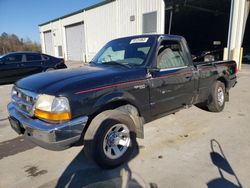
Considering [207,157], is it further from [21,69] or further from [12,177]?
[21,69]

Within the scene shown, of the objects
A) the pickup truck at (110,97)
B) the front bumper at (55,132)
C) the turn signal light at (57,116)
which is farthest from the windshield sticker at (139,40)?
the turn signal light at (57,116)

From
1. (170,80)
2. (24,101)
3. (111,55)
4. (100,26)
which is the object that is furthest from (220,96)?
(100,26)

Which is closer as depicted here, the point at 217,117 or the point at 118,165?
the point at 118,165

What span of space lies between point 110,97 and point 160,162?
122cm

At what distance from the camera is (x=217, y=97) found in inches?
202

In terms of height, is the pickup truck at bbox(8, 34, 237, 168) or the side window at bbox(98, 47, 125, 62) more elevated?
the side window at bbox(98, 47, 125, 62)

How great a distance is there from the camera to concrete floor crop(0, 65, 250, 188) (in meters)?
2.70

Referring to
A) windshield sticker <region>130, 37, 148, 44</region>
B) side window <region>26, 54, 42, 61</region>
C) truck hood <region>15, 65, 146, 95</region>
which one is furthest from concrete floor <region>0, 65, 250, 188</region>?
side window <region>26, 54, 42, 61</region>

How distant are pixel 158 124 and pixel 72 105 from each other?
2491mm

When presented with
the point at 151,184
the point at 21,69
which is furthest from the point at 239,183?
the point at 21,69

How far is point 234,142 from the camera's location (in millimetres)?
3707

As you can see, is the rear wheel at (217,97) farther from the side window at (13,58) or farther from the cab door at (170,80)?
the side window at (13,58)

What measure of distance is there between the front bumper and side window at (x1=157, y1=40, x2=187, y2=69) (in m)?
1.83

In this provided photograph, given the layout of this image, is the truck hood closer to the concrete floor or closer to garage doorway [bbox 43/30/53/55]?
the concrete floor
